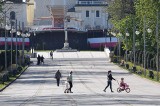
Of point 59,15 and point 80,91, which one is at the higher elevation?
point 59,15

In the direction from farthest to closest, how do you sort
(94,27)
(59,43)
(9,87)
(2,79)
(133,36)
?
1. (94,27)
2. (59,43)
3. (133,36)
4. (2,79)
5. (9,87)

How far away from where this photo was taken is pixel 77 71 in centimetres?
9569

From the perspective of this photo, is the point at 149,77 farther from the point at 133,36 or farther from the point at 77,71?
the point at 133,36

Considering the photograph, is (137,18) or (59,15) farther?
(59,15)

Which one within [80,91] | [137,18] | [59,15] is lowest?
[80,91]

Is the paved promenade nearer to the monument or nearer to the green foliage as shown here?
the green foliage

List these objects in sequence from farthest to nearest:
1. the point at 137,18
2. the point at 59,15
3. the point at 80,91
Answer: the point at 59,15
the point at 137,18
the point at 80,91

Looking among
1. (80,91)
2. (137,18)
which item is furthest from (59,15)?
(80,91)

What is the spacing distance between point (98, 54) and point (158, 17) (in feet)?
187

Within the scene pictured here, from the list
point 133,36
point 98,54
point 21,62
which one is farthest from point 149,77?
point 98,54

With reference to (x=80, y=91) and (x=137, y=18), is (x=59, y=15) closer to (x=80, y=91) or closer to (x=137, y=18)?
(x=137, y=18)

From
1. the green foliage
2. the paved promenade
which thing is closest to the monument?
the green foliage

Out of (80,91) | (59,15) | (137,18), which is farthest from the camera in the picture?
(59,15)

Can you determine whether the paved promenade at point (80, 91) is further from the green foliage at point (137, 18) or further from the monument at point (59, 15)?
the monument at point (59, 15)
